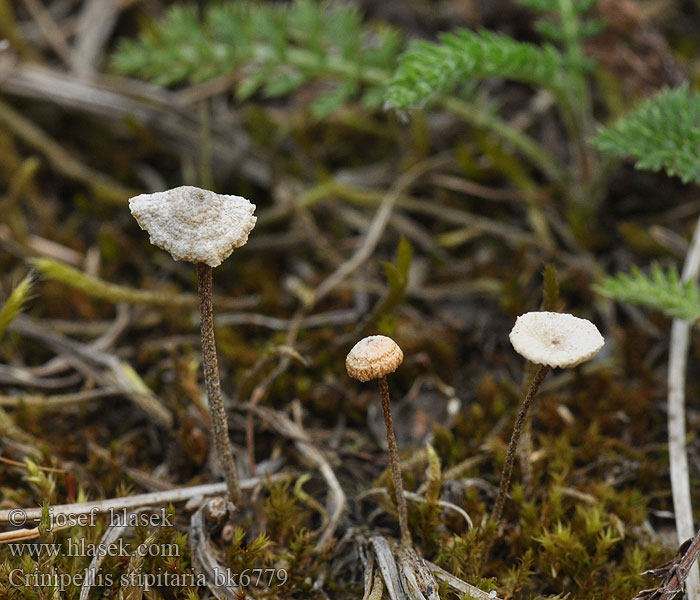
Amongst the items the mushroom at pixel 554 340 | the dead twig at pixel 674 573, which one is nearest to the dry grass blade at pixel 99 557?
the mushroom at pixel 554 340

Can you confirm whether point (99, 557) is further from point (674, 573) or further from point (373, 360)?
point (674, 573)

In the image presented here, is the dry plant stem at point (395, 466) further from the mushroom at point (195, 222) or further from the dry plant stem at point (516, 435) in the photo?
the mushroom at point (195, 222)

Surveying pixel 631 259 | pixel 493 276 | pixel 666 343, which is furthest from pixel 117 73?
pixel 666 343

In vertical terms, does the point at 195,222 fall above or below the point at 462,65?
below

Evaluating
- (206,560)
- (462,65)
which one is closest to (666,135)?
(462,65)

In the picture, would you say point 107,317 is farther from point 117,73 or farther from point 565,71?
point 565,71
